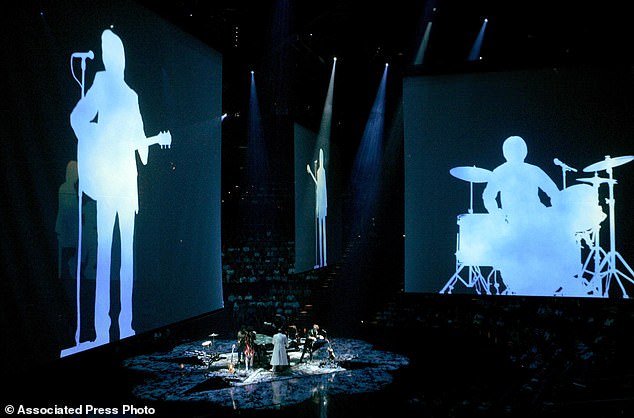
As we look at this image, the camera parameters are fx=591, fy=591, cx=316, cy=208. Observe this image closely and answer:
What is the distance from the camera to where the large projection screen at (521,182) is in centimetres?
1031

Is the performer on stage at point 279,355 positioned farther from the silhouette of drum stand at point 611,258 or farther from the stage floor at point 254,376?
the silhouette of drum stand at point 611,258

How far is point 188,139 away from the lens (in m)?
8.71

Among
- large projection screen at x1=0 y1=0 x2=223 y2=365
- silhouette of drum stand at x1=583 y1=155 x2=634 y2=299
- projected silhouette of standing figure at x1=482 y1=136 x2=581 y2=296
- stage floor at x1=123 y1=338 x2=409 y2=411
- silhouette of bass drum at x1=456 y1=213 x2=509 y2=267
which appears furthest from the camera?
silhouette of bass drum at x1=456 y1=213 x2=509 y2=267

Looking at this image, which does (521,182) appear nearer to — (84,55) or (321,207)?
(321,207)

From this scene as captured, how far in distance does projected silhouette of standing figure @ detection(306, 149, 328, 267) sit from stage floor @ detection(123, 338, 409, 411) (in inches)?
183

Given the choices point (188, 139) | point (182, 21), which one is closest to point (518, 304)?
point (188, 139)

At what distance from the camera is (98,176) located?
618 centimetres

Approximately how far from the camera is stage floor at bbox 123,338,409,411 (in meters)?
6.50

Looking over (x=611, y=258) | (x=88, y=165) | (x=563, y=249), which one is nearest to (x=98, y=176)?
(x=88, y=165)

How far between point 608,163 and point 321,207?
6347 mm

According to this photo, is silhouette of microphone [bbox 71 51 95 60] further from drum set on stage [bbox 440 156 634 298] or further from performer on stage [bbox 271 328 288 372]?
drum set on stage [bbox 440 156 634 298]

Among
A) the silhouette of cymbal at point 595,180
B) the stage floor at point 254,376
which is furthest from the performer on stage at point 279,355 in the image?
the silhouette of cymbal at point 595,180

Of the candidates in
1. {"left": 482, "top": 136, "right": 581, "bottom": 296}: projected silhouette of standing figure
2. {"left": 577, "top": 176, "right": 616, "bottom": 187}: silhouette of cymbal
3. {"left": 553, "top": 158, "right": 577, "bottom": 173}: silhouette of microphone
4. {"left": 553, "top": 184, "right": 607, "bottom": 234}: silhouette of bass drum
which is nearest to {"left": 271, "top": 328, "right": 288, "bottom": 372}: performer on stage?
{"left": 482, "top": 136, "right": 581, "bottom": 296}: projected silhouette of standing figure

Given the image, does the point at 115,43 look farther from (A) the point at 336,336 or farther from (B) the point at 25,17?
(A) the point at 336,336
